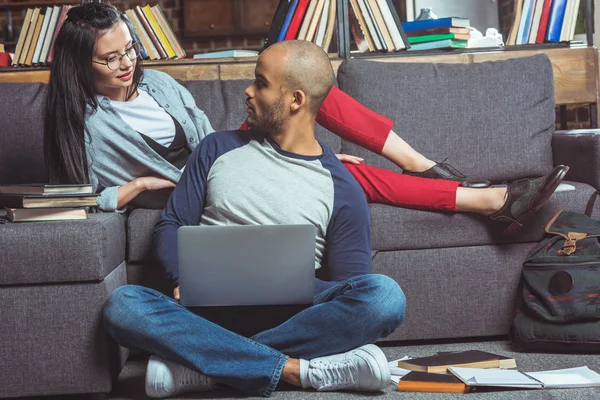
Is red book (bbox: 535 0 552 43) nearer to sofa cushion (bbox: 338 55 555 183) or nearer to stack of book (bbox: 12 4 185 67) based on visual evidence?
sofa cushion (bbox: 338 55 555 183)

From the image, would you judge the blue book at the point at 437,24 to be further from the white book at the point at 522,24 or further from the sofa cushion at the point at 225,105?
the sofa cushion at the point at 225,105

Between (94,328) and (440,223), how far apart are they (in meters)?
0.96

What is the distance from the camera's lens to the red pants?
2.14m

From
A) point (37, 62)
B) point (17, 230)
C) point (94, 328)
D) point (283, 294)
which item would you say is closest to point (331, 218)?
point (283, 294)

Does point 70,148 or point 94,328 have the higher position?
point 70,148

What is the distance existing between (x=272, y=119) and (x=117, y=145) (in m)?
0.50

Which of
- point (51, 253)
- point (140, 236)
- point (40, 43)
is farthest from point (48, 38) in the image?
point (51, 253)

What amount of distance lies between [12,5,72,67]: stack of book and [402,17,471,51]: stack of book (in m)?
1.40

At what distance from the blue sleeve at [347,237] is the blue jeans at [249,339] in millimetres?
128

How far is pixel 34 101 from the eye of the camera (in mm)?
2537

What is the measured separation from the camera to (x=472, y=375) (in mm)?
1748

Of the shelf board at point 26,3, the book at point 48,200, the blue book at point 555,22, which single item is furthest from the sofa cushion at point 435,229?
the shelf board at point 26,3

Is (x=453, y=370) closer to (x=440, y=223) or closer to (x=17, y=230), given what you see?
(x=440, y=223)

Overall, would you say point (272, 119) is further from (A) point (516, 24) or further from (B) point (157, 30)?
(A) point (516, 24)
